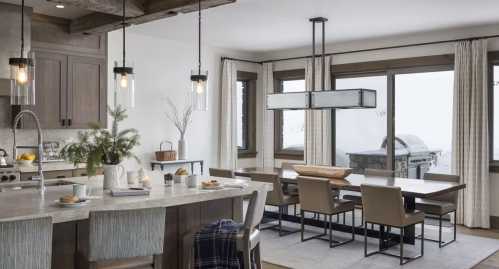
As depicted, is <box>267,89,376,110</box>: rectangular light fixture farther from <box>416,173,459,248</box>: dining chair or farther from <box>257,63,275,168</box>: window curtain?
<box>257,63,275,168</box>: window curtain

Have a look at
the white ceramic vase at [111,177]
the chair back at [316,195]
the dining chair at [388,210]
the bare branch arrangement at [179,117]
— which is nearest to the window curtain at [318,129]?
the bare branch arrangement at [179,117]

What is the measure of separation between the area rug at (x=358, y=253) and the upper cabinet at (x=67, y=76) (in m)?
2.94

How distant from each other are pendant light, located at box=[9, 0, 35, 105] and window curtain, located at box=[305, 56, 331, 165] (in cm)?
559

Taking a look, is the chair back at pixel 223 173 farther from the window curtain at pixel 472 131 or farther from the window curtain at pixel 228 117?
the window curtain at pixel 472 131

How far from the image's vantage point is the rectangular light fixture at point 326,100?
5520mm

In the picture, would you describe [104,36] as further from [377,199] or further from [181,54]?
[377,199]

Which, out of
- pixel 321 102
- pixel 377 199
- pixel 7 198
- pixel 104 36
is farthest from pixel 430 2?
pixel 7 198

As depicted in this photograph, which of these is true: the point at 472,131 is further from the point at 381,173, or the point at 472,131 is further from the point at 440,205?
the point at 440,205

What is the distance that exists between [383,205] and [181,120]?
4.14 metres

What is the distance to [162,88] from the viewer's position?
7.74 meters

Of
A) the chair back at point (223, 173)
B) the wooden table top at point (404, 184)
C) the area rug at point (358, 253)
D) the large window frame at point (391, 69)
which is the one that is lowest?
the area rug at point (358, 253)

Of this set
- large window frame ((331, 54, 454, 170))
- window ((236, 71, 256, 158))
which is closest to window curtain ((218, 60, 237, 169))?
window ((236, 71, 256, 158))

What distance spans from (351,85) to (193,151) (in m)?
2.94

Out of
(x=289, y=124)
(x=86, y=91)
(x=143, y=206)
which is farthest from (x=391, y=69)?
(x=143, y=206)
